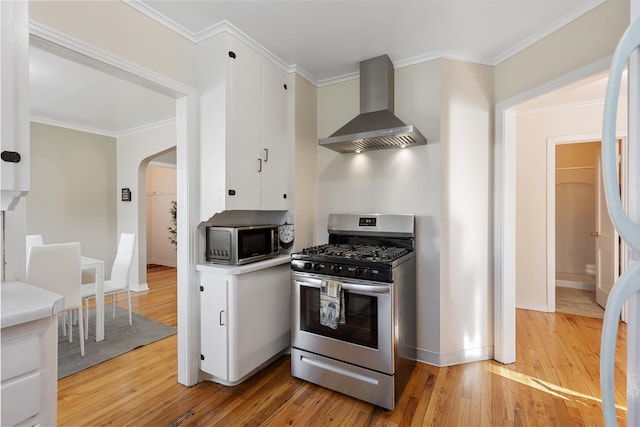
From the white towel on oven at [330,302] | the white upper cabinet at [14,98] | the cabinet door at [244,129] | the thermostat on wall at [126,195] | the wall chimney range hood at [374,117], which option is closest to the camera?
the white upper cabinet at [14,98]

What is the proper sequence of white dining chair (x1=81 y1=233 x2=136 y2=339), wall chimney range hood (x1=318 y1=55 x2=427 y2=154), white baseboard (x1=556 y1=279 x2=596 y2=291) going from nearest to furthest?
wall chimney range hood (x1=318 y1=55 x2=427 y2=154) < white dining chair (x1=81 y1=233 x2=136 y2=339) < white baseboard (x1=556 y1=279 x2=596 y2=291)

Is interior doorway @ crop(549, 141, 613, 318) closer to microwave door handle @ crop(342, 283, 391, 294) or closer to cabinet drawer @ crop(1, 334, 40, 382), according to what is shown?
microwave door handle @ crop(342, 283, 391, 294)

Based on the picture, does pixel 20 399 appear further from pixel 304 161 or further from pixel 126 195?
pixel 126 195

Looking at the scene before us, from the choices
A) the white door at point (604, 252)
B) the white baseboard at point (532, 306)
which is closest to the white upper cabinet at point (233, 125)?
the white baseboard at point (532, 306)

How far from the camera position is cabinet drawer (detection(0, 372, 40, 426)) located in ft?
2.89

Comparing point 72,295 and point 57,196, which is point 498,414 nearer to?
point 72,295

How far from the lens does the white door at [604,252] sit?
3.50 meters

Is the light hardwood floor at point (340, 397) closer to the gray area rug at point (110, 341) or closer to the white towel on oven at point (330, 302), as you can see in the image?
the gray area rug at point (110, 341)

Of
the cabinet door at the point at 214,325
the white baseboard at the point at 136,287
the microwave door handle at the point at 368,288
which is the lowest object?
the white baseboard at the point at 136,287

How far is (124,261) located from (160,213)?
13.0ft

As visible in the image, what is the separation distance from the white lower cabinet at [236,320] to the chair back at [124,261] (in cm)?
177

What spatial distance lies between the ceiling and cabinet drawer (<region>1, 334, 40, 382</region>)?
1928mm

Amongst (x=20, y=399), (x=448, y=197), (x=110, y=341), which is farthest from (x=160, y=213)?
(x=20, y=399)

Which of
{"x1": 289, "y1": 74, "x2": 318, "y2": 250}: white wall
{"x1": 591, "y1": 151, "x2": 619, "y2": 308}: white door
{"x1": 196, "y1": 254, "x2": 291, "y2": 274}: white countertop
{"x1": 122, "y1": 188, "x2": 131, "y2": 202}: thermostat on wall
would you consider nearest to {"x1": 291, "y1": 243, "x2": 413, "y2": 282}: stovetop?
{"x1": 196, "y1": 254, "x2": 291, "y2": 274}: white countertop
